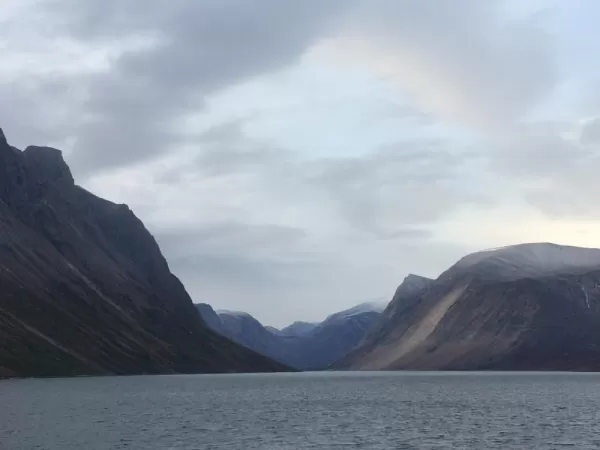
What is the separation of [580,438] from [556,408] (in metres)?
51.1

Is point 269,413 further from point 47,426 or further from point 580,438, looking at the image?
point 580,438

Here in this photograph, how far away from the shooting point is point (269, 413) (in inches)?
5285

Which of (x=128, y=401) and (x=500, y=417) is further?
(x=128, y=401)

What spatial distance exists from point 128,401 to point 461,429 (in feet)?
281

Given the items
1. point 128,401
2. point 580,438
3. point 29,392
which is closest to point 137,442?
point 580,438

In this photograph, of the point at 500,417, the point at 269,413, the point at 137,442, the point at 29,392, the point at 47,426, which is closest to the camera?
the point at 137,442

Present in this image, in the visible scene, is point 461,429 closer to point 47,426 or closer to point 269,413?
point 269,413

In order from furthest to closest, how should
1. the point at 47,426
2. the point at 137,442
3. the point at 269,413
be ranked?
the point at 269,413, the point at 47,426, the point at 137,442

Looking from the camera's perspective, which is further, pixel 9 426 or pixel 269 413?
pixel 269 413

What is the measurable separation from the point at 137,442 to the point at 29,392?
4264 inches

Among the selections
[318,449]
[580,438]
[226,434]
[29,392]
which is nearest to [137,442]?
[226,434]

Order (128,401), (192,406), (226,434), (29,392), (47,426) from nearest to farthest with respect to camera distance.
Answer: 1. (226,434)
2. (47,426)
3. (192,406)
4. (128,401)
5. (29,392)

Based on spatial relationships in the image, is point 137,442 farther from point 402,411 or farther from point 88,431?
point 402,411

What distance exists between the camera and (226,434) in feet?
323
